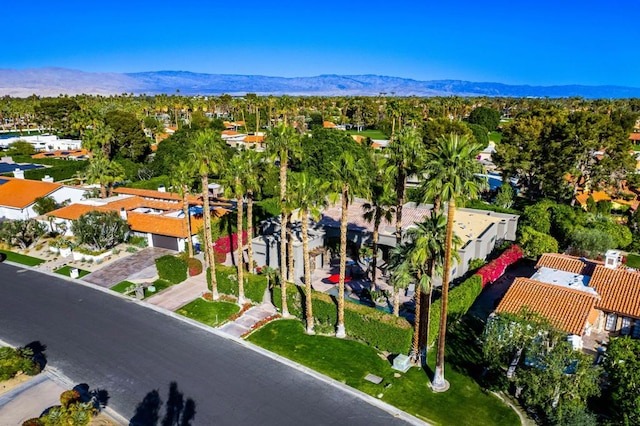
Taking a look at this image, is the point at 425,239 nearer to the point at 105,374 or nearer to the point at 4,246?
the point at 105,374

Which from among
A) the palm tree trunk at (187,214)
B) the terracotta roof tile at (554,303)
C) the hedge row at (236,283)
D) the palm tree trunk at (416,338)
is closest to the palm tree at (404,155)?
the palm tree trunk at (416,338)

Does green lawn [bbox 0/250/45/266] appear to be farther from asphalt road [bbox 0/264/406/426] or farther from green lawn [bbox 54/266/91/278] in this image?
asphalt road [bbox 0/264/406/426]

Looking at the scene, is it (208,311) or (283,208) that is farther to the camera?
(208,311)

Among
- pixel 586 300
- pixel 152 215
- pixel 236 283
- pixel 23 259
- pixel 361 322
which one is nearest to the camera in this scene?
A: pixel 586 300

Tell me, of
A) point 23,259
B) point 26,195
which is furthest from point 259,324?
point 26,195

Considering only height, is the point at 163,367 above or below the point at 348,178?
below

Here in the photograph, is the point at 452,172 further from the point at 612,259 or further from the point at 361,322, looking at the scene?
the point at 612,259

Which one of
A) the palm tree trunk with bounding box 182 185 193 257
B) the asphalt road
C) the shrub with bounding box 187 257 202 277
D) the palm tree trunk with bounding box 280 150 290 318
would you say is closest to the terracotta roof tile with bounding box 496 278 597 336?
the asphalt road
